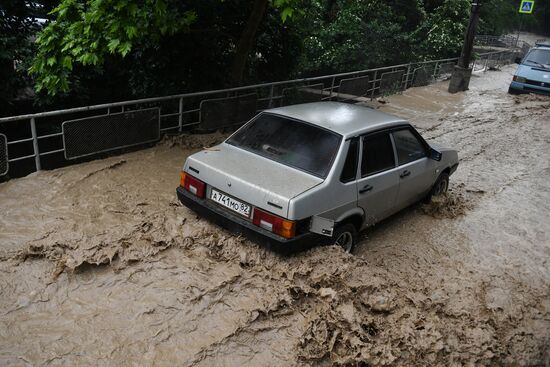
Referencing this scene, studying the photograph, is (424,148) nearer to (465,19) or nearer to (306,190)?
(306,190)

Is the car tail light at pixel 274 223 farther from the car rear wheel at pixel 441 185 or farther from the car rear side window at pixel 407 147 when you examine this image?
the car rear wheel at pixel 441 185

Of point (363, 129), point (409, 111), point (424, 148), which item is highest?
point (363, 129)

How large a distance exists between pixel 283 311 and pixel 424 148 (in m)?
3.09

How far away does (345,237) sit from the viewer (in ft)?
16.6

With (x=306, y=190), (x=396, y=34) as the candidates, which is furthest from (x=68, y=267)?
(x=396, y=34)

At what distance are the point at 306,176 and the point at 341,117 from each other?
3.77 feet

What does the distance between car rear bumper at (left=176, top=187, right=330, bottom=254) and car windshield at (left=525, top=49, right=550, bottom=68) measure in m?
14.9

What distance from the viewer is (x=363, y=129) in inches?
203

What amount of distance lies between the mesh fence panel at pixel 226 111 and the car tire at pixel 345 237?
433 centimetres

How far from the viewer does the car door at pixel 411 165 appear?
222 inches

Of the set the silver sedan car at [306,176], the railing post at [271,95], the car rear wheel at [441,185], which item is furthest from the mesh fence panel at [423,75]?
the silver sedan car at [306,176]

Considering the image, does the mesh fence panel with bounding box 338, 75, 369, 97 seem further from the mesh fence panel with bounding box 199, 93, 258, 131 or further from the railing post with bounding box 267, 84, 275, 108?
the mesh fence panel with bounding box 199, 93, 258, 131

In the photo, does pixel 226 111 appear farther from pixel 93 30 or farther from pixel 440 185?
pixel 440 185

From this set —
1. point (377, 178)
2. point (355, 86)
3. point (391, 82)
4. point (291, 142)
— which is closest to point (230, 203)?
point (291, 142)
